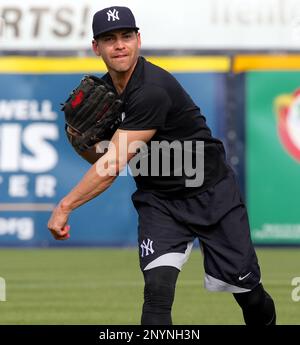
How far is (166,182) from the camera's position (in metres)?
7.14

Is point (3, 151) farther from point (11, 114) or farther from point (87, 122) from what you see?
point (87, 122)

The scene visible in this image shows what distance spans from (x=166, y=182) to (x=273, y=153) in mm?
8926

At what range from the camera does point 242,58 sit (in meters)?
16.1

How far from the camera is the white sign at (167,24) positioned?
52.4ft

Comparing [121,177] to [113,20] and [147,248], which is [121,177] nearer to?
[147,248]

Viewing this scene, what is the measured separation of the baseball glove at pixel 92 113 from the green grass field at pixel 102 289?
2026 mm

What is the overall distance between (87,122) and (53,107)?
9070 millimetres

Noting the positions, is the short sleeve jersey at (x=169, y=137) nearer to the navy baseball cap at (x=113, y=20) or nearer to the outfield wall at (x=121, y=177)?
the navy baseball cap at (x=113, y=20)

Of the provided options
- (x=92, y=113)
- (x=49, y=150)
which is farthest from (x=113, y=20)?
(x=49, y=150)

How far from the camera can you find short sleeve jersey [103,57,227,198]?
22.4ft

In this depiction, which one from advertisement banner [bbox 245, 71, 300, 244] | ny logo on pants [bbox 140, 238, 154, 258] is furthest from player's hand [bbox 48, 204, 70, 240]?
advertisement banner [bbox 245, 71, 300, 244]

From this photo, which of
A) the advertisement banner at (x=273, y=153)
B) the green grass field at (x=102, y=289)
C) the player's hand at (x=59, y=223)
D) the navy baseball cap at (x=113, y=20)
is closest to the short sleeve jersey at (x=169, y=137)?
the navy baseball cap at (x=113, y=20)
